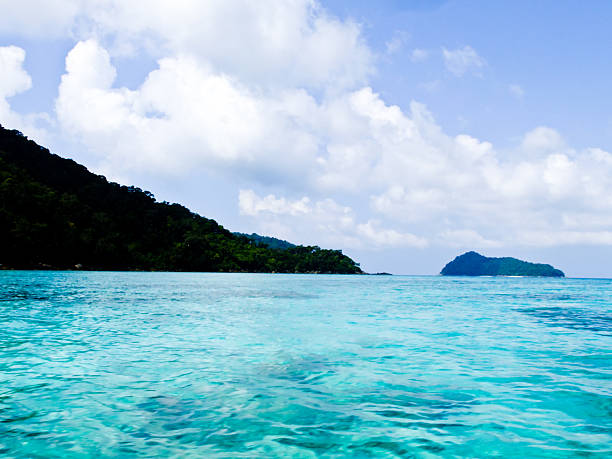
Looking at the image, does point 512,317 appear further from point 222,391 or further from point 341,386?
point 222,391

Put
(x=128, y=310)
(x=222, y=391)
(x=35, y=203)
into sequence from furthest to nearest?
(x=35, y=203), (x=128, y=310), (x=222, y=391)

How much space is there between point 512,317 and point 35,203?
121 metres

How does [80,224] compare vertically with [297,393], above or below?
above

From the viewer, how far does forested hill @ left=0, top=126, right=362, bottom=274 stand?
102125 millimetres

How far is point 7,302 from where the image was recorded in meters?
26.5

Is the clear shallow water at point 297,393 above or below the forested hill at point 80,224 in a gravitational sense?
below

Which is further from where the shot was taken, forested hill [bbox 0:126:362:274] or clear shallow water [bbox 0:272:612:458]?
forested hill [bbox 0:126:362:274]

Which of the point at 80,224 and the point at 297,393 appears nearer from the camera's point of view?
the point at 297,393

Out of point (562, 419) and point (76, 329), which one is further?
point (76, 329)

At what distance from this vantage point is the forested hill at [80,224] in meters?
102

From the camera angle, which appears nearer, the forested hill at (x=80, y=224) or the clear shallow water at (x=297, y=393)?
the clear shallow water at (x=297, y=393)

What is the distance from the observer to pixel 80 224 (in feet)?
417

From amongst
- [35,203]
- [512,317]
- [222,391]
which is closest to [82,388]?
[222,391]

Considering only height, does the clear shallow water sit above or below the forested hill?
below
